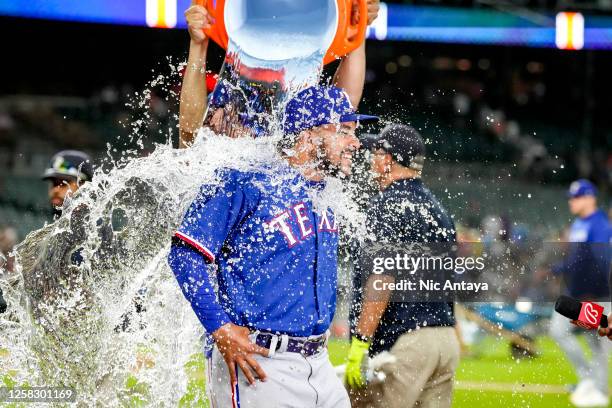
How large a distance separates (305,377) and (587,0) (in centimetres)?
1527

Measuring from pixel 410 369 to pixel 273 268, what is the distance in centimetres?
152

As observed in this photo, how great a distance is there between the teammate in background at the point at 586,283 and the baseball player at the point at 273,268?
2307 millimetres

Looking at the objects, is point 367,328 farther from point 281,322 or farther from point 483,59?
point 483,59

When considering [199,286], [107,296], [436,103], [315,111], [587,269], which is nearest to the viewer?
[199,286]

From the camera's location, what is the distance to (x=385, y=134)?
481 cm

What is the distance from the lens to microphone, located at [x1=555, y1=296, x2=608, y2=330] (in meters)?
3.71

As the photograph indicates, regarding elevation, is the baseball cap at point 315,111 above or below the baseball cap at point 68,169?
below

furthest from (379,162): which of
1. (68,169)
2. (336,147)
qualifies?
(68,169)

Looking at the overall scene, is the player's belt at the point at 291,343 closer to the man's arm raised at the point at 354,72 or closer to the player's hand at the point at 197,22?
the man's arm raised at the point at 354,72

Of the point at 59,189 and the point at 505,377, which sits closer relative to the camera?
the point at 59,189

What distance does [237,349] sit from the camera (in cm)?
330

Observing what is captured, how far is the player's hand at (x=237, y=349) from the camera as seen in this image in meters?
3.28

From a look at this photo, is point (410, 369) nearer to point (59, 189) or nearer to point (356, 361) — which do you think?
point (356, 361)

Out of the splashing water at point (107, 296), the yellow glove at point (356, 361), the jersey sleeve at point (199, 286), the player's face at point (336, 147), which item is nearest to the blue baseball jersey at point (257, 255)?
the jersey sleeve at point (199, 286)
